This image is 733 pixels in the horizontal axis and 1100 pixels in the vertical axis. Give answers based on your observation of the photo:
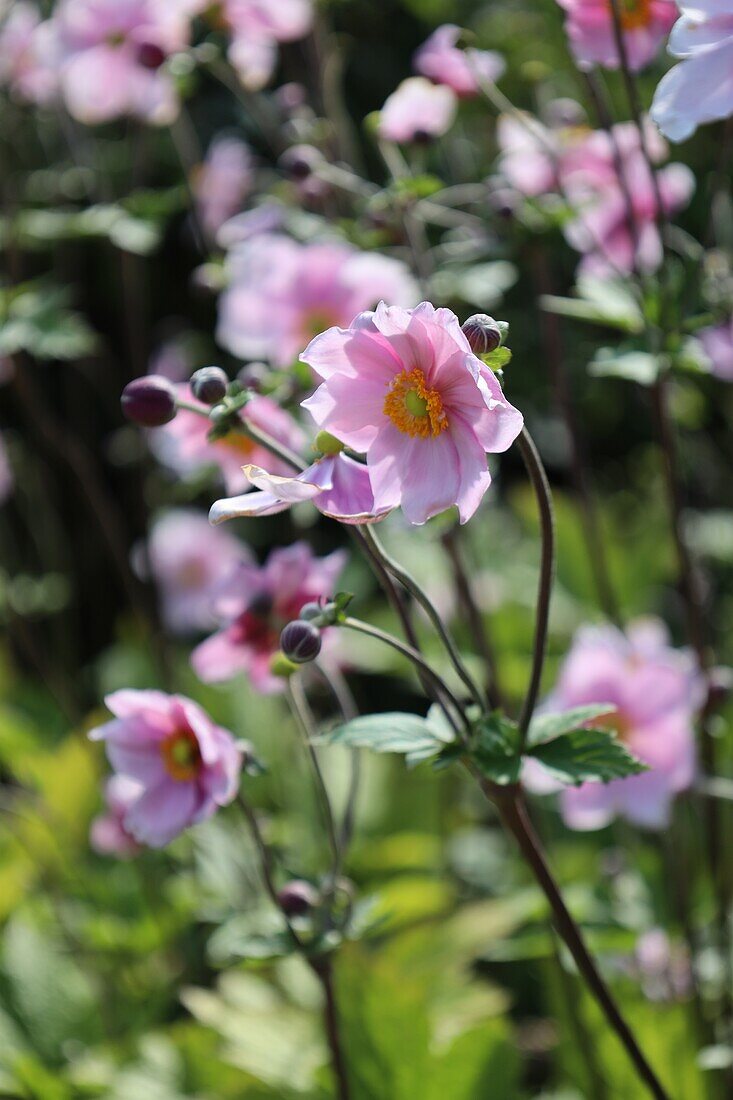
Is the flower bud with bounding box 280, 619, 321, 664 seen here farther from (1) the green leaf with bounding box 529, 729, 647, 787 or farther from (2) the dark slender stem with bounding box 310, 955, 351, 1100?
(2) the dark slender stem with bounding box 310, 955, 351, 1100

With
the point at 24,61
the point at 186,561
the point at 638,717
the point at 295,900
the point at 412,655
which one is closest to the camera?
the point at 412,655

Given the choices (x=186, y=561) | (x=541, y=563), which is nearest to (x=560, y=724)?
(x=541, y=563)

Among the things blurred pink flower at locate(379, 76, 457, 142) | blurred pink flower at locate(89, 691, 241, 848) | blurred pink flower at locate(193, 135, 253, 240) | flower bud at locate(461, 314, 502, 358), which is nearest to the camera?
flower bud at locate(461, 314, 502, 358)

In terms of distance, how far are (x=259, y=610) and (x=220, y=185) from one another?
3.39 ft

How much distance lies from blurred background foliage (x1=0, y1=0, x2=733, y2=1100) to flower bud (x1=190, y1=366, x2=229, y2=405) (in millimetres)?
396

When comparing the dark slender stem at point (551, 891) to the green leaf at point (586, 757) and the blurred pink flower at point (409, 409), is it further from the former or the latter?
the blurred pink flower at point (409, 409)

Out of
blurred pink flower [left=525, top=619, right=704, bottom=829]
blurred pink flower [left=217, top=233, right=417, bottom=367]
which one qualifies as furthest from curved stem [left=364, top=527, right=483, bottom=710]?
blurred pink flower [left=217, top=233, right=417, bottom=367]

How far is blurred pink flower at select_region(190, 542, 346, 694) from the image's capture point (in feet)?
3.84

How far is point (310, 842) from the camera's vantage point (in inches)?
80.0

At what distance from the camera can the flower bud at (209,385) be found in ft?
2.94

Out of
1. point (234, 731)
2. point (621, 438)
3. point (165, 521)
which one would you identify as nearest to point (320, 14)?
point (165, 521)

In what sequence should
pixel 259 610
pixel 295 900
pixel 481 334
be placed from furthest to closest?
pixel 259 610
pixel 295 900
pixel 481 334

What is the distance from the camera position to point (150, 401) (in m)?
0.92

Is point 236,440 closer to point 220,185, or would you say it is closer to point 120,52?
point 120,52
